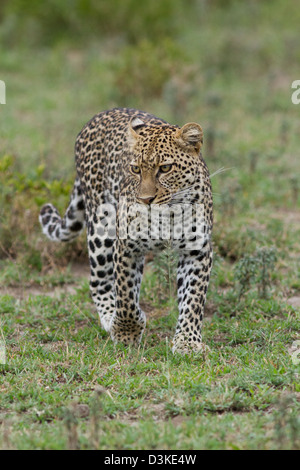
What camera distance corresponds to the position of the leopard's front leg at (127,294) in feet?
20.4

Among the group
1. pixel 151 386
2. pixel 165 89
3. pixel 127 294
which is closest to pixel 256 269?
pixel 127 294

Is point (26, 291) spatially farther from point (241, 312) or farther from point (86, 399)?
point (86, 399)

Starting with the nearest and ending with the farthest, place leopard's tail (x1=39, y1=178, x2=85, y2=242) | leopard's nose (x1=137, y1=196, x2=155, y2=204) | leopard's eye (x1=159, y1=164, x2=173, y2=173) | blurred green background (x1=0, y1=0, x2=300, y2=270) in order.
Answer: leopard's nose (x1=137, y1=196, x2=155, y2=204) < leopard's eye (x1=159, y1=164, x2=173, y2=173) < leopard's tail (x1=39, y1=178, x2=85, y2=242) < blurred green background (x1=0, y1=0, x2=300, y2=270)

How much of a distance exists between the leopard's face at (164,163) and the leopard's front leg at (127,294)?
53 cm

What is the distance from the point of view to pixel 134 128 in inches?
251

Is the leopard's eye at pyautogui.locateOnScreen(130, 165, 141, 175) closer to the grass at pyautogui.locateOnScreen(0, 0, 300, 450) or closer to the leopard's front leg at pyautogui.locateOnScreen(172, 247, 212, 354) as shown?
the grass at pyautogui.locateOnScreen(0, 0, 300, 450)

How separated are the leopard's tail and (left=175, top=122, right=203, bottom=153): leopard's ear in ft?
6.12

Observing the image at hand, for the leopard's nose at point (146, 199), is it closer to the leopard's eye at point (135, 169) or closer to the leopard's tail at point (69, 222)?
the leopard's eye at point (135, 169)

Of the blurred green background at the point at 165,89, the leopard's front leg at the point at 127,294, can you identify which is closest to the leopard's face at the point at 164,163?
the leopard's front leg at the point at 127,294

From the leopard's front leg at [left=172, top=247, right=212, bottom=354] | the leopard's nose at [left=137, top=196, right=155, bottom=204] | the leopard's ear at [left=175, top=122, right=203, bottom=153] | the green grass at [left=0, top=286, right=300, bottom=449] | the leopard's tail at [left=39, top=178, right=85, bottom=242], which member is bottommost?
the green grass at [left=0, top=286, right=300, bottom=449]

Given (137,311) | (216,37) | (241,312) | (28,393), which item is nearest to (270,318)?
(241,312)

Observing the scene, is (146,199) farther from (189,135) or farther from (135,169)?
(189,135)

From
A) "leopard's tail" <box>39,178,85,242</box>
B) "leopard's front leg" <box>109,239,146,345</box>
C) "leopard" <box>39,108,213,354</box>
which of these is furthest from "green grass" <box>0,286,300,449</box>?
"leopard's tail" <box>39,178,85,242</box>

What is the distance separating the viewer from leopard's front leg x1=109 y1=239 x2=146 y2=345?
20.4 ft
